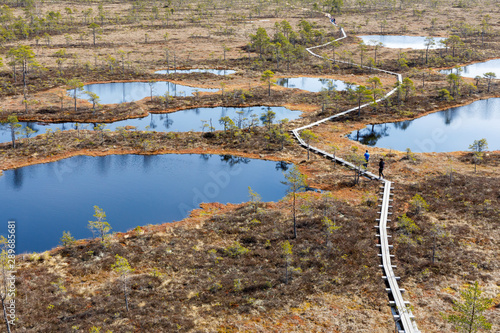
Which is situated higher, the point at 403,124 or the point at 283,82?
the point at 283,82

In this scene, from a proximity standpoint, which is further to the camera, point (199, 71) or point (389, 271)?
point (199, 71)

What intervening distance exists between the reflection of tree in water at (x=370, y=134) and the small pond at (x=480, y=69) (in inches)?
1400

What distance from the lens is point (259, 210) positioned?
39.1 meters

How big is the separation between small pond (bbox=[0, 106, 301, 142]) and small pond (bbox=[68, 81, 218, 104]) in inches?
347

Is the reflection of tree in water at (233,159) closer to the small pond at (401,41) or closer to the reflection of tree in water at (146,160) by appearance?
the reflection of tree in water at (146,160)

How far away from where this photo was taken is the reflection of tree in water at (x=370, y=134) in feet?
191

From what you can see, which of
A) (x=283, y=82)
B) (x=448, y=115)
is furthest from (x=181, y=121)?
(x=448, y=115)

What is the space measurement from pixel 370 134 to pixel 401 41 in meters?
73.1

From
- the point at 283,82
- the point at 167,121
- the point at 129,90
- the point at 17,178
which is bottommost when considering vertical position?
the point at 17,178

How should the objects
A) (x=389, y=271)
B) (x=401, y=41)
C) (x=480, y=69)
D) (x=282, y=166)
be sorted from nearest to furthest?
(x=389, y=271), (x=282, y=166), (x=480, y=69), (x=401, y=41)

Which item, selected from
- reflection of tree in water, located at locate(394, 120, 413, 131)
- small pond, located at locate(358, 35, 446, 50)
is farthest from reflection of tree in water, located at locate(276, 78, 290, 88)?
small pond, located at locate(358, 35, 446, 50)

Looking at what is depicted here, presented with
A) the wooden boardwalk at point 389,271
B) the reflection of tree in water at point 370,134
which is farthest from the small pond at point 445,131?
the wooden boardwalk at point 389,271

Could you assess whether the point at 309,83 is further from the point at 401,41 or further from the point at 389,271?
the point at 389,271

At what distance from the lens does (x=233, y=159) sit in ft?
175
